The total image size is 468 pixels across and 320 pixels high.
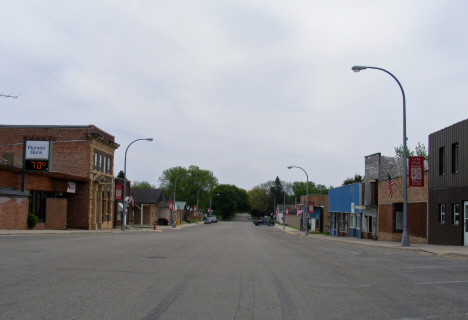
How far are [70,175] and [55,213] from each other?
4701 mm

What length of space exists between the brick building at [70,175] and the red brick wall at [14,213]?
2740 millimetres

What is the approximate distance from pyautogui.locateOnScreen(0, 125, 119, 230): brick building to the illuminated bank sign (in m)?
0.96

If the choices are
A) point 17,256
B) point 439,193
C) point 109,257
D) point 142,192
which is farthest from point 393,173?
point 142,192

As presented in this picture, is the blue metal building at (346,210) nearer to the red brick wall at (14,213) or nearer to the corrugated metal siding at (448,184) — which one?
the corrugated metal siding at (448,184)

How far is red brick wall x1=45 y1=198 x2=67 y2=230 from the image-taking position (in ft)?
127

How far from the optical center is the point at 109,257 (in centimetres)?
1470

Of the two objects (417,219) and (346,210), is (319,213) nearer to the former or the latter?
(346,210)

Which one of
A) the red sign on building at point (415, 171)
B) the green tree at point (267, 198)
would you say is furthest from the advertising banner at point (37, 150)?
the green tree at point (267, 198)

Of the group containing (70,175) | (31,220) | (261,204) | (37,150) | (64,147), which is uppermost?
(64,147)

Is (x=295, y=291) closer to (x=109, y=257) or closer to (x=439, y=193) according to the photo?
(x=109, y=257)

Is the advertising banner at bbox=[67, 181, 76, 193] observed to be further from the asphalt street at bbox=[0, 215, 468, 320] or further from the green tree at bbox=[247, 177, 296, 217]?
the green tree at bbox=[247, 177, 296, 217]

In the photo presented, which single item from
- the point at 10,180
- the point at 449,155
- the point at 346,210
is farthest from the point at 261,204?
the point at 449,155

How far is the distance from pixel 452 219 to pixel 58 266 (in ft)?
67.9

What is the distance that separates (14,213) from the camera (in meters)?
33.0
